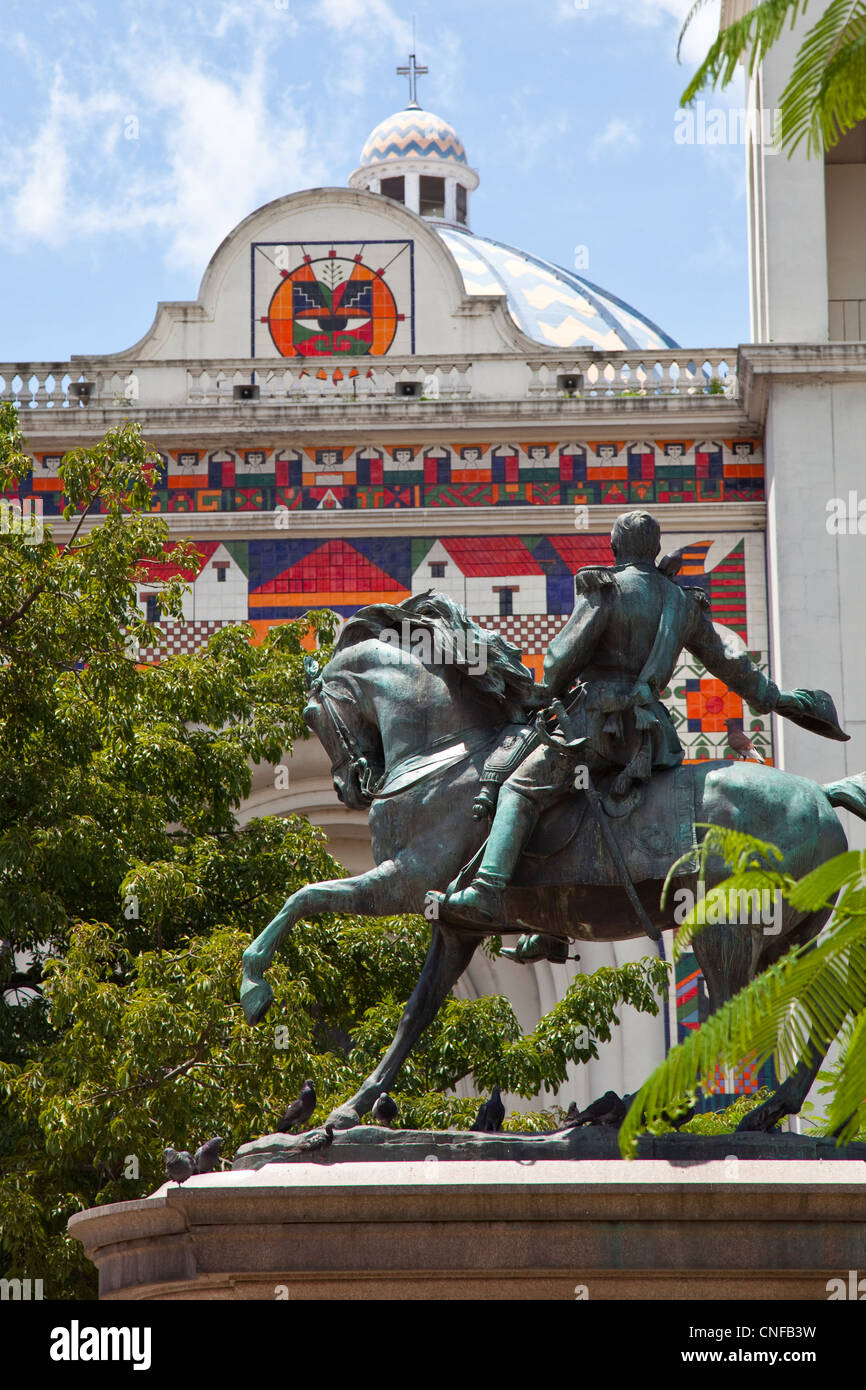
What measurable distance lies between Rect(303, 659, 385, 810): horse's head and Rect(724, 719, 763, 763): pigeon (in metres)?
8.59

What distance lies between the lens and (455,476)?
1859 cm

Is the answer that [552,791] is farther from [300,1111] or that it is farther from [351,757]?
[300,1111]

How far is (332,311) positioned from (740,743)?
18.1 ft

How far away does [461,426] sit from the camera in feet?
60.6

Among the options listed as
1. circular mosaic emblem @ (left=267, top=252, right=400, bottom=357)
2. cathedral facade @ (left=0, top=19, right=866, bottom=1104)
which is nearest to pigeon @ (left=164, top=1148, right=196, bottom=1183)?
cathedral facade @ (left=0, top=19, right=866, bottom=1104)

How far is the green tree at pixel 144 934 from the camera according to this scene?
11.9 metres

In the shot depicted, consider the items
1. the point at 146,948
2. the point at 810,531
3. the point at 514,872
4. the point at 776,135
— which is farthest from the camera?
the point at 810,531

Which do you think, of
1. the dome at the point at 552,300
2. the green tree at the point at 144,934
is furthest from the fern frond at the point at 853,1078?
the dome at the point at 552,300

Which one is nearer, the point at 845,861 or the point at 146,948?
the point at 845,861

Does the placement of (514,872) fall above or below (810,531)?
below
